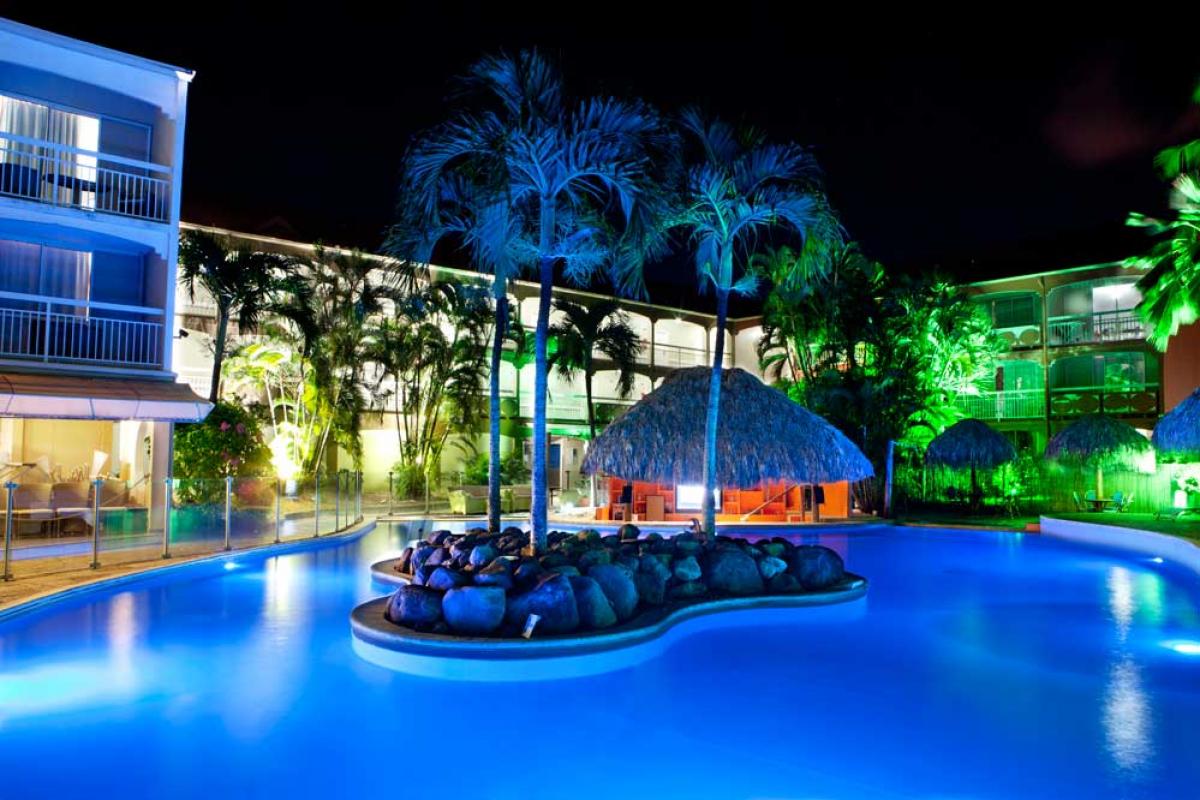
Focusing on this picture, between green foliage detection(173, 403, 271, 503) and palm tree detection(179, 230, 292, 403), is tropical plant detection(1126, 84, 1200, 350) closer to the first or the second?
palm tree detection(179, 230, 292, 403)

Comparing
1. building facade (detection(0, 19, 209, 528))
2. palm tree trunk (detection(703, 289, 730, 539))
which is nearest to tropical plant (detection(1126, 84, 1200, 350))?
palm tree trunk (detection(703, 289, 730, 539))

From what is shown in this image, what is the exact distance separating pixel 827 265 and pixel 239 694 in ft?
36.1

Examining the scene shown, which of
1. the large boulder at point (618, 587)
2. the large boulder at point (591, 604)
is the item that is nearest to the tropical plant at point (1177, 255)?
the large boulder at point (618, 587)

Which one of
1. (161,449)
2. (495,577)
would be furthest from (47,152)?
(495,577)

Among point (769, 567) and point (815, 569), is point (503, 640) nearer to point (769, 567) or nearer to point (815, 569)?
point (769, 567)

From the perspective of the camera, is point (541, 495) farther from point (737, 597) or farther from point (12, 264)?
point (12, 264)

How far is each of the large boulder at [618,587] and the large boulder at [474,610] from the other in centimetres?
123

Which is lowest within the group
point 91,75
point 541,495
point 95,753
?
point 95,753

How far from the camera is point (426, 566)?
11.9 m

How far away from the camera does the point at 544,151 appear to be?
11.6 m

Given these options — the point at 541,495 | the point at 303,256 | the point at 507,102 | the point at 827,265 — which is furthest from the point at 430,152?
the point at 303,256

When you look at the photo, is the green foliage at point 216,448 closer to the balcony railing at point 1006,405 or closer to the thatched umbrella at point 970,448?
the thatched umbrella at point 970,448

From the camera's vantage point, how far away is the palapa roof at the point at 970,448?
25.6 metres

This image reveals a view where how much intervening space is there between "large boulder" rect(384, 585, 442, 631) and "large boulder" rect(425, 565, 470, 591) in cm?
14
